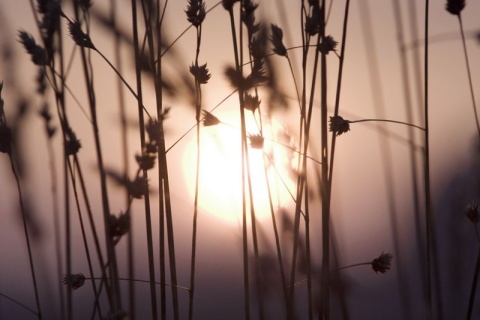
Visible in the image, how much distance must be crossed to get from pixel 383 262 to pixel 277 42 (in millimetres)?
412

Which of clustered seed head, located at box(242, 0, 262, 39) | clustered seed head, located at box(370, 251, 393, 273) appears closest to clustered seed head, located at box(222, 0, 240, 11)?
clustered seed head, located at box(242, 0, 262, 39)

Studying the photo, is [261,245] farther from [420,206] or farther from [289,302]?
[420,206]

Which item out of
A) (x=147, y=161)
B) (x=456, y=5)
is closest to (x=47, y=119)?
(x=147, y=161)

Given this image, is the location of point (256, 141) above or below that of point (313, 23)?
below

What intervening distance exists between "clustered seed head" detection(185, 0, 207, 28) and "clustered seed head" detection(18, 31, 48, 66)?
0.78 ft

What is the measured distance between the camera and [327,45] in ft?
3.33

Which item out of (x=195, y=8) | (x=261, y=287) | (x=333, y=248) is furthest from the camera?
(x=333, y=248)

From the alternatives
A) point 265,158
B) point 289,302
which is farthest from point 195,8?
point 289,302

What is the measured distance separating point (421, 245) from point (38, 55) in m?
0.89

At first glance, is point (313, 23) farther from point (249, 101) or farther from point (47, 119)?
point (47, 119)

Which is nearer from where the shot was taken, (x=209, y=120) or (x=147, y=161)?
(x=147, y=161)

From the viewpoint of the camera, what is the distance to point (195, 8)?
958 mm

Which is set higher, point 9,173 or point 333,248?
point 9,173

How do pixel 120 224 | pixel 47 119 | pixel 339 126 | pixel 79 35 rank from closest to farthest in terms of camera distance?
pixel 120 224
pixel 79 35
pixel 339 126
pixel 47 119
